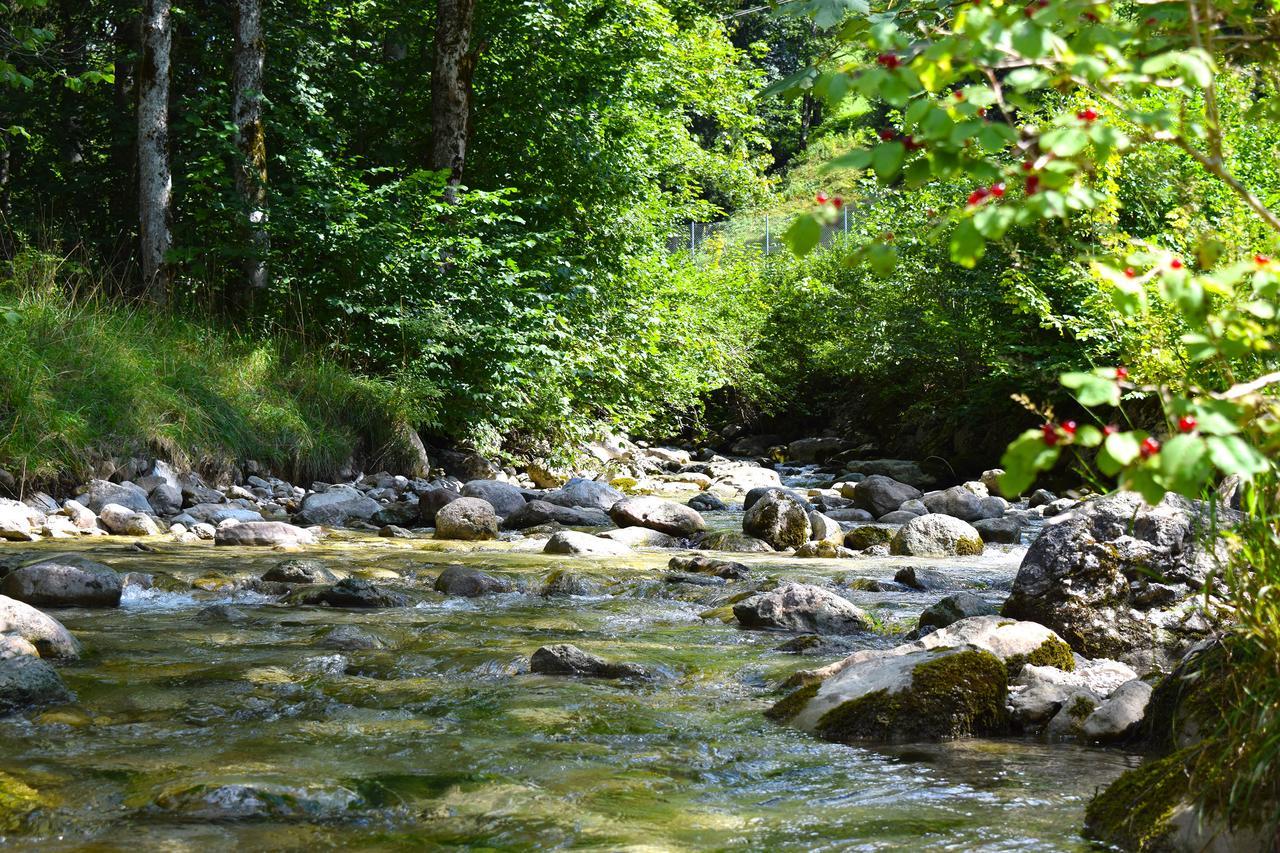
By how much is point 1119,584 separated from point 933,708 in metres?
1.57

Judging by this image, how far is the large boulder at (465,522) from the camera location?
950 cm

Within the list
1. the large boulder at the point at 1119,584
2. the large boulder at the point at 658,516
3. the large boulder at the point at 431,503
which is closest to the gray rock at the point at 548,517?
the large boulder at the point at 658,516

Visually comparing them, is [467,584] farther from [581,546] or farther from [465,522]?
[465,522]

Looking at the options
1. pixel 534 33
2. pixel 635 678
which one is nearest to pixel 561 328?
pixel 534 33

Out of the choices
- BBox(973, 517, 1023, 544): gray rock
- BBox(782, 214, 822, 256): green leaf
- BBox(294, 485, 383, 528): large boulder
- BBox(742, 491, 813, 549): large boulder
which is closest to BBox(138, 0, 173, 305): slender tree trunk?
BBox(294, 485, 383, 528): large boulder

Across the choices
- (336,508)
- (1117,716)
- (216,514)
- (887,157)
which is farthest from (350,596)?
(887,157)

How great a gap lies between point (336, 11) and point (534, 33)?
2.45 metres

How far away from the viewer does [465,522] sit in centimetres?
949

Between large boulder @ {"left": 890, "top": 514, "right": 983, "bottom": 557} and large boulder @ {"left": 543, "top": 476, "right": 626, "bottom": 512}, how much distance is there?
9.22ft

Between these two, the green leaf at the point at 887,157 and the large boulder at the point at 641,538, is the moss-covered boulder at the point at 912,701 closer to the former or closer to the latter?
the green leaf at the point at 887,157

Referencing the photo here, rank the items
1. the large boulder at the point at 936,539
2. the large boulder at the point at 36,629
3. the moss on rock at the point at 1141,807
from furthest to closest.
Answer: the large boulder at the point at 936,539
the large boulder at the point at 36,629
the moss on rock at the point at 1141,807

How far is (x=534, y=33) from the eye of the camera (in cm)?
1454

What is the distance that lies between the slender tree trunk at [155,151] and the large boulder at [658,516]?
5592mm

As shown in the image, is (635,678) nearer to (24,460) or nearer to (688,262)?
(24,460)
